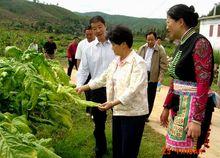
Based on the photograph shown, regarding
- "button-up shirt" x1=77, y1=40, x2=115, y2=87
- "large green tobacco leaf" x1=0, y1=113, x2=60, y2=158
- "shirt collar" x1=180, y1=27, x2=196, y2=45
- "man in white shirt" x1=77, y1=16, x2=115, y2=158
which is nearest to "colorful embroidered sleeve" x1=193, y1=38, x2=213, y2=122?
"shirt collar" x1=180, y1=27, x2=196, y2=45

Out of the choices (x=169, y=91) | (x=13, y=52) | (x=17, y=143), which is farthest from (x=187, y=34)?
(x=17, y=143)

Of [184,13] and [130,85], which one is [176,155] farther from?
[184,13]

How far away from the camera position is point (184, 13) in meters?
3.80

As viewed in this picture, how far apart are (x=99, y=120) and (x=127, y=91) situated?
1454mm

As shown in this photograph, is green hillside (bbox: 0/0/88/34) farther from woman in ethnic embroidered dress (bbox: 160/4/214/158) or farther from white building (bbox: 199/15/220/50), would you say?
woman in ethnic embroidered dress (bbox: 160/4/214/158)

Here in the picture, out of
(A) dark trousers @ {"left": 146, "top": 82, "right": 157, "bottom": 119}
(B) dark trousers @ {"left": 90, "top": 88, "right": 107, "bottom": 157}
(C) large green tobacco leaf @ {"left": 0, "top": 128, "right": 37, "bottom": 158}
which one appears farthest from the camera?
(A) dark trousers @ {"left": 146, "top": 82, "right": 157, "bottom": 119}

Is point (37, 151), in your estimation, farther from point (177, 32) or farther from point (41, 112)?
point (177, 32)

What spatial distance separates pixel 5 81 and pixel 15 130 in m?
0.69

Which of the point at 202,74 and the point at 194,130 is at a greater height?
the point at 202,74

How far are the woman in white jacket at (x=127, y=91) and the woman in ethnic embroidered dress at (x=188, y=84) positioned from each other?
505 millimetres

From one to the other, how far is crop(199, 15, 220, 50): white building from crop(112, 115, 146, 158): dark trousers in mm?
29686

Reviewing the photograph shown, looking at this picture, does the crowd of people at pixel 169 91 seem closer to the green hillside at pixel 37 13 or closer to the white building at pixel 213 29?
the white building at pixel 213 29

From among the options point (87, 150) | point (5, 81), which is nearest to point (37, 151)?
point (5, 81)

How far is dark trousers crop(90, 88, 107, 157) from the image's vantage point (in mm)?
5691
